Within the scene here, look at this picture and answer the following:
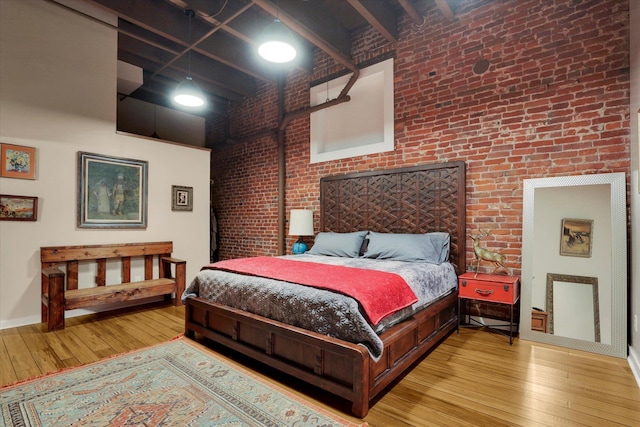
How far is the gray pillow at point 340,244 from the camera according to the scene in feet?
13.1

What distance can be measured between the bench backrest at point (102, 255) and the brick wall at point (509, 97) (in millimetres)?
2847

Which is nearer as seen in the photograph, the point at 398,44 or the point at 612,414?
the point at 612,414

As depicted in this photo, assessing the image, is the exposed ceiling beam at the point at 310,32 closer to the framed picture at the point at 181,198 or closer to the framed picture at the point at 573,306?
the framed picture at the point at 181,198

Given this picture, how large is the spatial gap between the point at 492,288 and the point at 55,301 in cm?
431

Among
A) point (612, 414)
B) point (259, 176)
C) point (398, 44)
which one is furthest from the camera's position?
point (259, 176)

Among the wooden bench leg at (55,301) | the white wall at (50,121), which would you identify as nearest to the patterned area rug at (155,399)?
the wooden bench leg at (55,301)

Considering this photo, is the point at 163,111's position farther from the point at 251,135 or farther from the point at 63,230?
the point at 63,230

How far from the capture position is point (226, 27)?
3.80 m

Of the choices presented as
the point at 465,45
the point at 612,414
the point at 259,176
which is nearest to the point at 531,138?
the point at 465,45

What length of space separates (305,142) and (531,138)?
10.3 ft

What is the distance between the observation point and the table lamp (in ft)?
15.8

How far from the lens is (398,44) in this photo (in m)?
4.20

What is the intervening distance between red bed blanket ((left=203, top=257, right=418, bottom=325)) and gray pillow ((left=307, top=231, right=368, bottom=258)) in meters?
1.03

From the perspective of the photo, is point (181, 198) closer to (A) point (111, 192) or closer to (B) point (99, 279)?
(A) point (111, 192)
